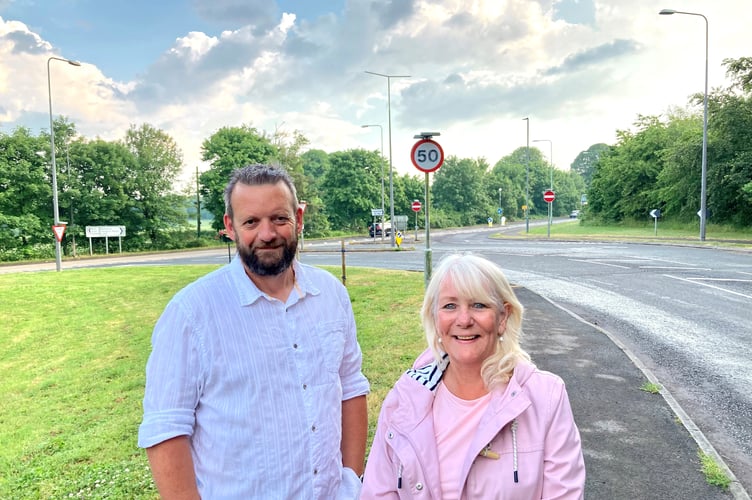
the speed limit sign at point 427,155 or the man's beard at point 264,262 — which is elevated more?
the speed limit sign at point 427,155

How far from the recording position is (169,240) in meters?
41.4

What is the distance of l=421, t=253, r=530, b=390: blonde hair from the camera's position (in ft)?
6.56

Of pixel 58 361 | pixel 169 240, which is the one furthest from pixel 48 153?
pixel 58 361

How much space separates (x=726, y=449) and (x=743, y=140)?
34.7m

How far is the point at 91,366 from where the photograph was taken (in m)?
9.61

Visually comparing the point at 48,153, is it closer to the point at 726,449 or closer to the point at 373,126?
the point at 373,126

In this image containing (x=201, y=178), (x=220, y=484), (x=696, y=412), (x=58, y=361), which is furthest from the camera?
(x=201, y=178)

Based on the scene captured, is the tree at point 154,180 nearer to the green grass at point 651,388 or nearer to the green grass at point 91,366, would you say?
the green grass at point 91,366

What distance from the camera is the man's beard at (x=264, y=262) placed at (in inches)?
78.5

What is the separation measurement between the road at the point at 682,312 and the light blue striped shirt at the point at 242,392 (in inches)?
136

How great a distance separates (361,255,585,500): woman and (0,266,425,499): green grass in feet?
8.42

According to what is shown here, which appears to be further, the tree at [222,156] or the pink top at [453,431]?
the tree at [222,156]

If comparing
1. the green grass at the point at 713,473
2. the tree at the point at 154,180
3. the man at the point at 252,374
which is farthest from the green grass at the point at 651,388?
the tree at the point at 154,180

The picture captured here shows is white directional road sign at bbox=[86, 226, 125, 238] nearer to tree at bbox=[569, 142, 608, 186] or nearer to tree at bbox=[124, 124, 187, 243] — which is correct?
tree at bbox=[124, 124, 187, 243]
